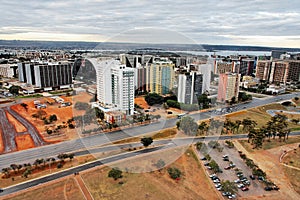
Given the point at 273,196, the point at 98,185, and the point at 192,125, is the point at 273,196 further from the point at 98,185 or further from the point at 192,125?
the point at 98,185

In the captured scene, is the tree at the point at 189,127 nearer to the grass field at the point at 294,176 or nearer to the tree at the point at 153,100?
the grass field at the point at 294,176

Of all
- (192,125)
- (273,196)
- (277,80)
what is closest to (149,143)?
(192,125)

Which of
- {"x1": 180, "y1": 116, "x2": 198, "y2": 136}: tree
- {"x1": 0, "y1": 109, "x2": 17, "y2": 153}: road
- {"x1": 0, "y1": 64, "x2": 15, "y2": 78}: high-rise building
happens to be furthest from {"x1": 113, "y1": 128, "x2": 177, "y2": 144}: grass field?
{"x1": 0, "y1": 64, "x2": 15, "y2": 78}: high-rise building

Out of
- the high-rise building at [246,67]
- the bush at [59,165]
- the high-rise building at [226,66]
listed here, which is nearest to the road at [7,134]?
the bush at [59,165]

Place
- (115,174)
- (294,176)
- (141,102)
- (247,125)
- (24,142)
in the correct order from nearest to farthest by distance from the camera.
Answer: (115,174)
(294,176)
(24,142)
(247,125)
(141,102)

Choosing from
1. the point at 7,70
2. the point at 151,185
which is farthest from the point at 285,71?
the point at 7,70

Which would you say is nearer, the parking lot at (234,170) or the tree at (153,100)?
the parking lot at (234,170)

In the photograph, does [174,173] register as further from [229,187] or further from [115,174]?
[115,174]
